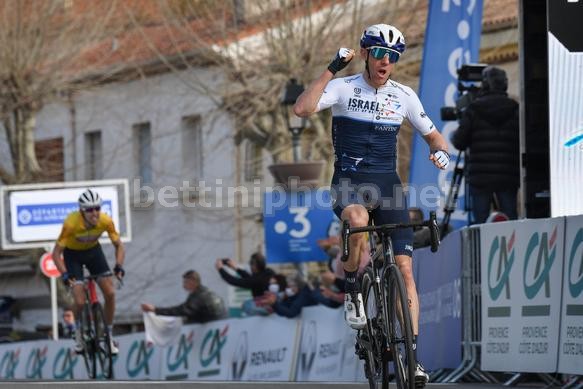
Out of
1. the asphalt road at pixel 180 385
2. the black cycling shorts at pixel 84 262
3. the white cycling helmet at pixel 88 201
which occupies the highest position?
the white cycling helmet at pixel 88 201

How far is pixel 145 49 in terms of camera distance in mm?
43188

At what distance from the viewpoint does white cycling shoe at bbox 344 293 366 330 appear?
34.1ft

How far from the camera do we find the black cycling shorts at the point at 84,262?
1842 cm

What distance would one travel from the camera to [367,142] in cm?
1052

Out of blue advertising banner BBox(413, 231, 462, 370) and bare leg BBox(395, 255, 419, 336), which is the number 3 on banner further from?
bare leg BBox(395, 255, 419, 336)

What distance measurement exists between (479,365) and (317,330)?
19.1 feet

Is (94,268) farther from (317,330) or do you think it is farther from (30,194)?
(30,194)

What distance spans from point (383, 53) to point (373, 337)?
5.84ft

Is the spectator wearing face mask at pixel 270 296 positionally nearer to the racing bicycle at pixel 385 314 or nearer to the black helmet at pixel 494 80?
the black helmet at pixel 494 80

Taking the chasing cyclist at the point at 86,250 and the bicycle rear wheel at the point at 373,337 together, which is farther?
the chasing cyclist at the point at 86,250

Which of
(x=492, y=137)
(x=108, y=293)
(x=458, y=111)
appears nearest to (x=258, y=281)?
(x=108, y=293)

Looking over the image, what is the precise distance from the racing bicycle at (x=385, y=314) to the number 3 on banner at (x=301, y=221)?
13.6 meters

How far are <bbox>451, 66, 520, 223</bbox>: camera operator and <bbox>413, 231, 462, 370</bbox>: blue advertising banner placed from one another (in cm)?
83

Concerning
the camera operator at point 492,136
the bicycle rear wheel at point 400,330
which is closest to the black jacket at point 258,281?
the camera operator at point 492,136
